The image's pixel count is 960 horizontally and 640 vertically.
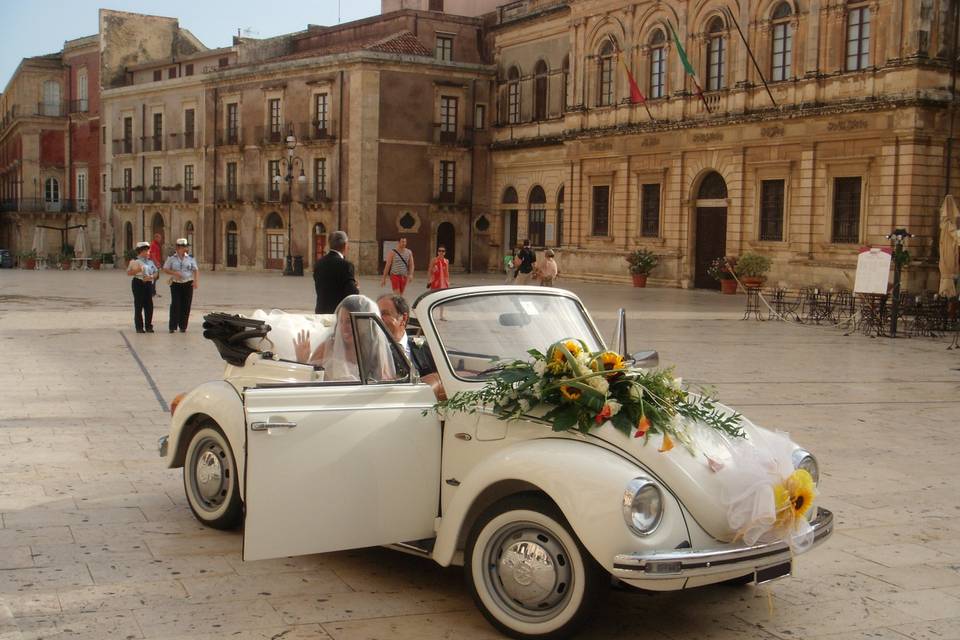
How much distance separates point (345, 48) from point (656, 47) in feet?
53.5

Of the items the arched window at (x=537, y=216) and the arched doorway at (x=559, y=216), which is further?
the arched window at (x=537, y=216)

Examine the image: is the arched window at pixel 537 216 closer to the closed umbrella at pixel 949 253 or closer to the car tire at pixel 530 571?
the closed umbrella at pixel 949 253

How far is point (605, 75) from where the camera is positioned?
40594mm

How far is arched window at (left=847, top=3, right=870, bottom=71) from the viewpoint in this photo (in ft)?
99.6

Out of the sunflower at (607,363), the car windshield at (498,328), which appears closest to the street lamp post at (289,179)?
the car windshield at (498,328)

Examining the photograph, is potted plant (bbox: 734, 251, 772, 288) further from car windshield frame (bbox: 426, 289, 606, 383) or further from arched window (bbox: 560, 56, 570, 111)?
car windshield frame (bbox: 426, 289, 606, 383)

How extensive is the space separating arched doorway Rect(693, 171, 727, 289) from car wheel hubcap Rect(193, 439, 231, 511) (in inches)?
1198

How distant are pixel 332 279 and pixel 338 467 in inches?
276

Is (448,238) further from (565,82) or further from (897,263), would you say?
(897,263)

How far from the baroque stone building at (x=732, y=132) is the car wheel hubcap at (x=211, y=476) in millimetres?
25882

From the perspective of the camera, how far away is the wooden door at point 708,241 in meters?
35.7

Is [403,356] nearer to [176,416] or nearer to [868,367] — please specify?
[176,416]

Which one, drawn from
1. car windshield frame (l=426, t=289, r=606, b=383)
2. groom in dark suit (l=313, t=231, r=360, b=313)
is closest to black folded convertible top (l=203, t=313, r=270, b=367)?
car windshield frame (l=426, t=289, r=606, b=383)

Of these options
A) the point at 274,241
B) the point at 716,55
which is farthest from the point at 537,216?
the point at 716,55
